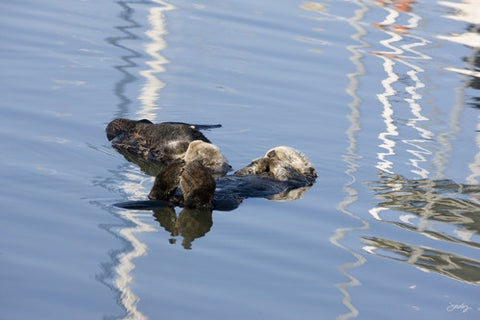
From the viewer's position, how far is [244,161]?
671cm

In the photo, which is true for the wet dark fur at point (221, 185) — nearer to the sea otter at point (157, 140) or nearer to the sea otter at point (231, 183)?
the sea otter at point (231, 183)

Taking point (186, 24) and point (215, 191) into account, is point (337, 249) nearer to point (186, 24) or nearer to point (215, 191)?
point (215, 191)

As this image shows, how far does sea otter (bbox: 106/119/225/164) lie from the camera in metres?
6.55

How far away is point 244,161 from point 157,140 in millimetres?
630

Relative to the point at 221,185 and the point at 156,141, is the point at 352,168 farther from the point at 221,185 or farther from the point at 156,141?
the point at 156,141

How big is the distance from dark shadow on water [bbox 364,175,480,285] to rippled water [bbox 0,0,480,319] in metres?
0.02

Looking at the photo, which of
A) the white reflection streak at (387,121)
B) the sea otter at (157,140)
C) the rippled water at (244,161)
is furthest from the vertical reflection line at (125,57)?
the white reflection streak at (387,121)

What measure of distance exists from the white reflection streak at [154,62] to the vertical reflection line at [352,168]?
1.60 m

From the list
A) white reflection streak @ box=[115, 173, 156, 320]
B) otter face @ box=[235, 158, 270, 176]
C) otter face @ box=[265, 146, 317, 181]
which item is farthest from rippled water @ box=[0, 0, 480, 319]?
otter face @ box=[235, 158, 270, 176]

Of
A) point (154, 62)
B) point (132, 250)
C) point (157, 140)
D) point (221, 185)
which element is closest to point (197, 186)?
point (221, 185)

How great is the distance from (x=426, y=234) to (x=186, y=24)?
602 centimetres

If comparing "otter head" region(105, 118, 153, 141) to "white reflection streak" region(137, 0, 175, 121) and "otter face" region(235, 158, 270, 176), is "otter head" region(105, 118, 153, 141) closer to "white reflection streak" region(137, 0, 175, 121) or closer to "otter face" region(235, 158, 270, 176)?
"white reflection streak" region(137, 0, 175, 121)

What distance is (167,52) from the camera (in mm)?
9625

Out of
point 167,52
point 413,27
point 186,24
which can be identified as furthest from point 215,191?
point 413,27
